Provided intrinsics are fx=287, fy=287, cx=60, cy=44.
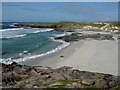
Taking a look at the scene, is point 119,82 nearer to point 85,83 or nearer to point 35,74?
point 85,83

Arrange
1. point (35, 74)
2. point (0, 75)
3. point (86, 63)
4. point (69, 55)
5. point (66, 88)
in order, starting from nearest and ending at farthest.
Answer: point (66, 88) → point (0, 75) → point (35, 74) → point (86, 63) → point (69, 55)

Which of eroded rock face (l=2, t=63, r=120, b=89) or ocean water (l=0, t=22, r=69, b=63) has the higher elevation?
eroded rock face (l=2, t=63, r=120, b=89)

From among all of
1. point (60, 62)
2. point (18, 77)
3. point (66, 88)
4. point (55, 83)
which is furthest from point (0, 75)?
point (60, 62)

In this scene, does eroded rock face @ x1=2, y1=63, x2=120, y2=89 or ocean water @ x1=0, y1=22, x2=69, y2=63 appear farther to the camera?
ocean water @ x1=0, y1=22, x2=69, y2=63

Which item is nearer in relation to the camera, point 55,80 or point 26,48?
point 55,80

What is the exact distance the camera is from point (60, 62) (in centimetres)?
2883

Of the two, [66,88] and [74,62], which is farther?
[74,62]

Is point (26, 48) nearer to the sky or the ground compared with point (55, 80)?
nearer to the ground

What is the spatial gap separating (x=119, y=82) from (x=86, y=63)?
36.7ft

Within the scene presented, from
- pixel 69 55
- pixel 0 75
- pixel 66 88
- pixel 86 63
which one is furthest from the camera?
pixel 69 55

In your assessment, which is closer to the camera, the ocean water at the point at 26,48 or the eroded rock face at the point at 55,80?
the eroded rock face at the point at 55,80

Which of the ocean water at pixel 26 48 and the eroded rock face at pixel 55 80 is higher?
the eroded rock face at pixel 55 80

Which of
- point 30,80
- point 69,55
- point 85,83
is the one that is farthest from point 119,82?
point 69,55

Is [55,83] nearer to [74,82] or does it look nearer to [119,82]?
[74,82]
